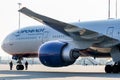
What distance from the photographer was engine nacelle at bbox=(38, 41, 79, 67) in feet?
96.4

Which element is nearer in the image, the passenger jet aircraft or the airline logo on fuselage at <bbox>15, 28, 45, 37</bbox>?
the passenger jet aircraft

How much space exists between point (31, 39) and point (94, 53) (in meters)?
6.13

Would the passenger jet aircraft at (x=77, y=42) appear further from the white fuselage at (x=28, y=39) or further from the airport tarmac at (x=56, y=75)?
the airport tarmac at (x=56, y=75)

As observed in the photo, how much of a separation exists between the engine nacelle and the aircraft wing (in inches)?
46.9

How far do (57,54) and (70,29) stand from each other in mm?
2584

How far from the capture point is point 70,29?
1088 inches

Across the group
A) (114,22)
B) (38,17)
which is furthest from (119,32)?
(38,17)

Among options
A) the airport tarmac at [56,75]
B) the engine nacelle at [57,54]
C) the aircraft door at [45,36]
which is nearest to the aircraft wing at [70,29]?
the engine nacelle at [57,54]

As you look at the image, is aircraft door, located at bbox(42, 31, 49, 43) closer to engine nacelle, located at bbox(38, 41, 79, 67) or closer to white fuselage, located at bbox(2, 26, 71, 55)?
white fuselage, located at bbox(2, 26, 71, 55)

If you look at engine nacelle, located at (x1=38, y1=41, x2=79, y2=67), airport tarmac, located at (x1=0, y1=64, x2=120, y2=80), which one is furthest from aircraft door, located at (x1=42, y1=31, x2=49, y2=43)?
engine nacelle, located at (x1=38, y1=41, x2=79, y2=67)

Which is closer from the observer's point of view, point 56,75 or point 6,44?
point 56,75

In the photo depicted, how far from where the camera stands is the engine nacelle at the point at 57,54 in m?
29.4

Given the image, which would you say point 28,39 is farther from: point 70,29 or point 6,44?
point 70,29

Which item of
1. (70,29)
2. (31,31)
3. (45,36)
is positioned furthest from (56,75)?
(31,31)
